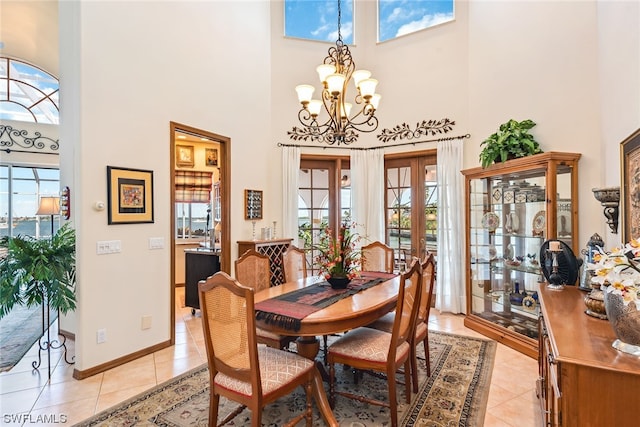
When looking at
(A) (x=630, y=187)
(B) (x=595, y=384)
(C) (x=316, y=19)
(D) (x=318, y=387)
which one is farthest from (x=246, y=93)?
(B) (x=595, y=384)

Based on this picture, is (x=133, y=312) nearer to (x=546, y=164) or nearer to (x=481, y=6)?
(x=546, y=164)

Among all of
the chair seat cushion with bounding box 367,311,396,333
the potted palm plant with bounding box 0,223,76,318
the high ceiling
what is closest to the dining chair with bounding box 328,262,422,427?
the chair seat cushion with bounding box 367,311,396,333

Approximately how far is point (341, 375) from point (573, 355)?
6.44ft

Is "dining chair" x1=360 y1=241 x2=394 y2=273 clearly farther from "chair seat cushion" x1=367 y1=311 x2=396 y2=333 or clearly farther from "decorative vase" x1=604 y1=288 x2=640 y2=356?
"decorative vase" x1=604 y1=288 x2=640 y2=356

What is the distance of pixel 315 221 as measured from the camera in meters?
5.43

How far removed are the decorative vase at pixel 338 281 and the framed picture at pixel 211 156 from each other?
4.58 meters

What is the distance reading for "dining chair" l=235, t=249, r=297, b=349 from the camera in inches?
107

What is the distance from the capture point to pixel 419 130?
4941mm

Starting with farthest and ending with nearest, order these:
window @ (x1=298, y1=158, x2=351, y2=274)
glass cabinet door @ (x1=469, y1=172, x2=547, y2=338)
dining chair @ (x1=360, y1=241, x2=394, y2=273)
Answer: window @ (x1=298, y1=158, x2=351, y2=274) → dining chair @ (x1=360, y1=241, x2=394, y2=273) → glass cabinet door @ (x1=469, y1=172, x2=547, y2=338)

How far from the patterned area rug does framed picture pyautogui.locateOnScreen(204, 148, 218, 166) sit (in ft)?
14.3

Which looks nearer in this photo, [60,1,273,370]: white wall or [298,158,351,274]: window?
[60,1,273,370]: white wall

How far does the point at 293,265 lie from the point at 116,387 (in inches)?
73.3

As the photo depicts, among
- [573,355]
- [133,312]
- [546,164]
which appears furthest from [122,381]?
[546,164]

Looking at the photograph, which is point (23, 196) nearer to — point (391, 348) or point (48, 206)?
point (48, 206)
